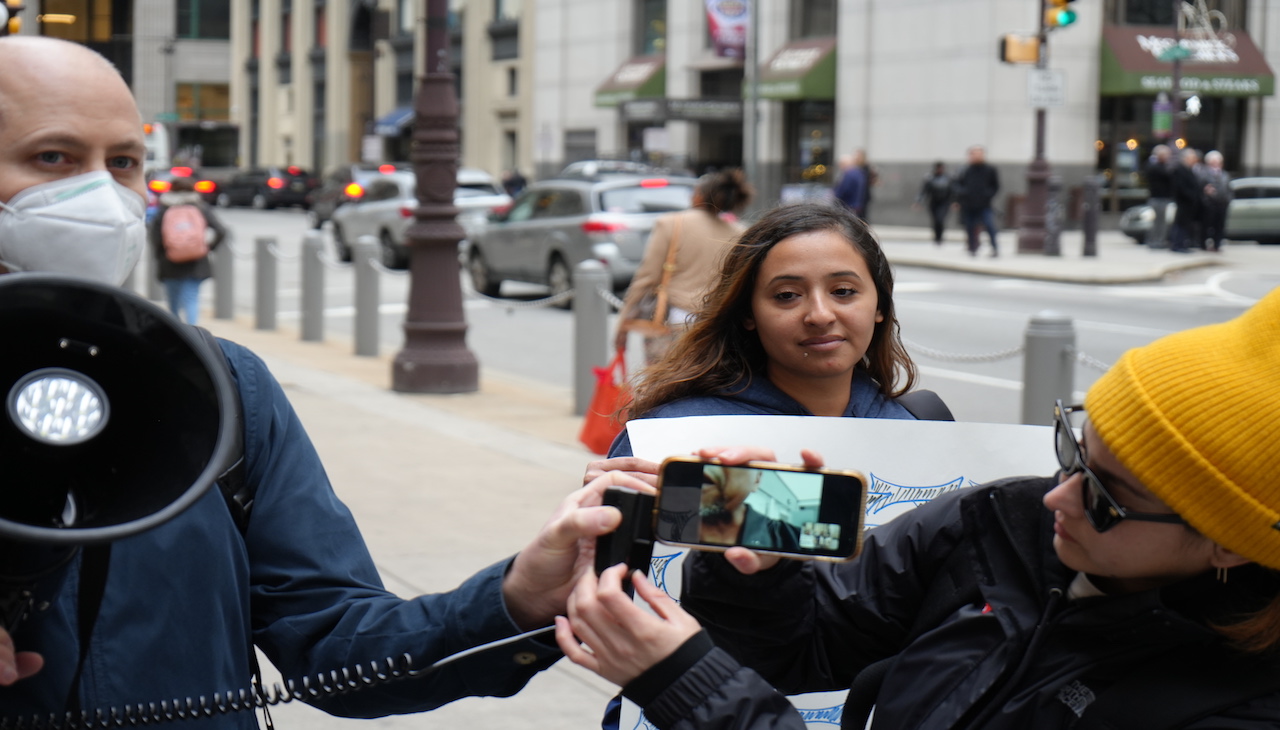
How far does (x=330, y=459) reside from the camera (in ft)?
26.4

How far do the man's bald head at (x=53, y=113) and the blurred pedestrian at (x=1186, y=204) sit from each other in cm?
2443

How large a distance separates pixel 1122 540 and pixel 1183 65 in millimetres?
32966

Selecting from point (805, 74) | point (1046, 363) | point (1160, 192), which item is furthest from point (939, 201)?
point (1046, 363)

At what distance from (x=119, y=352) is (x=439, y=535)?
4980 mm

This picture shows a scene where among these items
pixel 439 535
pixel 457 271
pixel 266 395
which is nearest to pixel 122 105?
pixel 266 395

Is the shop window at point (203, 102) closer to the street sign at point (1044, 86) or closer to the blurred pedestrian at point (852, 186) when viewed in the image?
the blurred pedestrian at point (852, 186)

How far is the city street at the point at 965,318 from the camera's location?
11906mm

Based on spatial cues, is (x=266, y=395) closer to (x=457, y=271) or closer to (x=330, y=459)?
(x=330, y=459)

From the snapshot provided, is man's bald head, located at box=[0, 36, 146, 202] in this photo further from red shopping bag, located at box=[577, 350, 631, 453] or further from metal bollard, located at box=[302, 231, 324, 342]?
metal bollard, located at box=[302, 231, 324, 342]

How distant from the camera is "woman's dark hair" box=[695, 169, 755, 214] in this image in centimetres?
870

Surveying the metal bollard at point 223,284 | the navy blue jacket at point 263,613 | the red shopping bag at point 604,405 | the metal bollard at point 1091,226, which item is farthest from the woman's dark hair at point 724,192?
the metal bollard at point 1091,226

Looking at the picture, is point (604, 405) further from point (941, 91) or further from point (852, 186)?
point (941, 91)

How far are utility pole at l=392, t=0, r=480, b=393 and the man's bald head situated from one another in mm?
8874

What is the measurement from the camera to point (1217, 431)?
1681 millimetres
